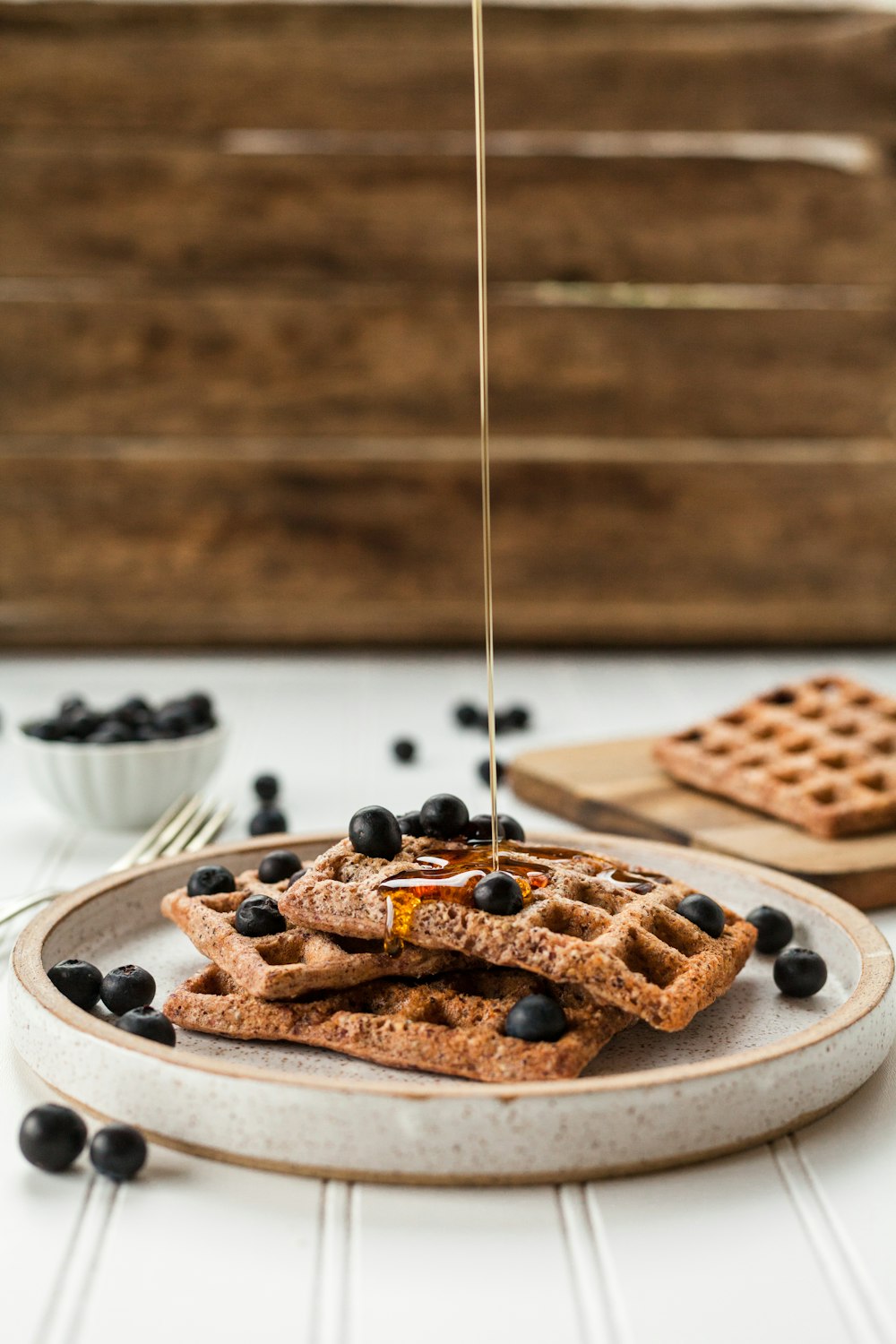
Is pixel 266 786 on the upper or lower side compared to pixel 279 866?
lower

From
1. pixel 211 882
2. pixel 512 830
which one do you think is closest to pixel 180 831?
pixel 211 882

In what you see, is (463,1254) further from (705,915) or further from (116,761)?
(116,761)

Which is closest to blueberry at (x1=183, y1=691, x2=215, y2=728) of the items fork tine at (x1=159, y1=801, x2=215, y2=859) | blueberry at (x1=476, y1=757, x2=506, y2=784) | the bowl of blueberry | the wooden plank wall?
the bowl of blueberry

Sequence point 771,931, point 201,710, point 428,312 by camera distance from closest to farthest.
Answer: point 771,931, point 201,710, point 428,312

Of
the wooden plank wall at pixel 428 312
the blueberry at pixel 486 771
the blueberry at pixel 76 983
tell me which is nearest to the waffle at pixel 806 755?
the blueberry at pixel 486 771

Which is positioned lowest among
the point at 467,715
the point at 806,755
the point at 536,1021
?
the point at 467,715

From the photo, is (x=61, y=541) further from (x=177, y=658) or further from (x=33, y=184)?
(x=33, y=184)

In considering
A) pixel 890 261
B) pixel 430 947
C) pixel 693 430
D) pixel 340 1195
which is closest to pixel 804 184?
pixel 890 261
